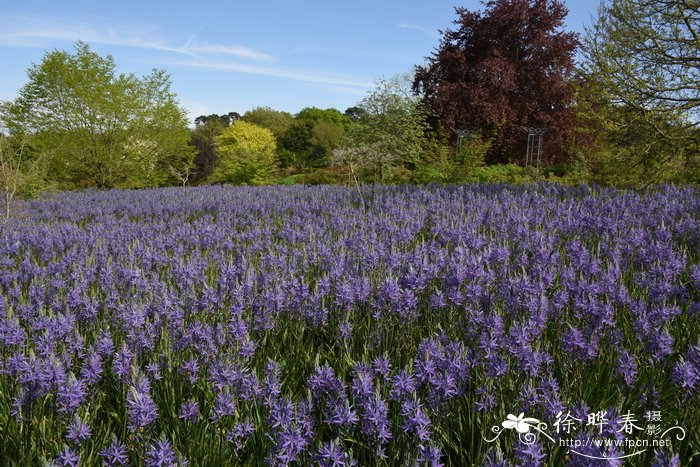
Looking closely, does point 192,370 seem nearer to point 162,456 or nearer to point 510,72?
point 162,456

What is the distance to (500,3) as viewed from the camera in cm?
3047

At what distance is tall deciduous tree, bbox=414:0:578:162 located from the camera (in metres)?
29.0

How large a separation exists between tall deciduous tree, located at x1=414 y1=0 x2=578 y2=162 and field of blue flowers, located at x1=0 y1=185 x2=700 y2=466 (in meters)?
25.3

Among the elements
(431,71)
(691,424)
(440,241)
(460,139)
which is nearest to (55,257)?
(440,241)

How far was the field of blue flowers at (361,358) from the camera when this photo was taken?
1.98 metres

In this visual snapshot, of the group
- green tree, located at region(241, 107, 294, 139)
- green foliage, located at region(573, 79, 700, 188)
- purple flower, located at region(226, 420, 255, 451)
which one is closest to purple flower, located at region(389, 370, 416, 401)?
purple flower, located at region(226, 420, 255, 451)

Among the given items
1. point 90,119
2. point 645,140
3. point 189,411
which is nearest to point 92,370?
point 189,411

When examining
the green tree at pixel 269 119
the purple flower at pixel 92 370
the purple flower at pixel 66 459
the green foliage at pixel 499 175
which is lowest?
the purple flower at pixel 66 459

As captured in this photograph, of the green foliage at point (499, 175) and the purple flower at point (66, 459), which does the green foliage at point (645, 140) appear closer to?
the green foliage at point (499, 175)

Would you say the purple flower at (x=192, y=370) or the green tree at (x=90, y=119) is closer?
the purple flower at (x=192, y=370)

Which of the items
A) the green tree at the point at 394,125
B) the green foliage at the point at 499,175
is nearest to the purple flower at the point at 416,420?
the green foliage at the point at 499,175

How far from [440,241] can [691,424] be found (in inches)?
137

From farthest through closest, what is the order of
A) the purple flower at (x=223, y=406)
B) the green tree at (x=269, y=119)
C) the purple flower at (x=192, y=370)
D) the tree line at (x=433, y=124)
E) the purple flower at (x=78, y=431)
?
the green tree at (x=269, y=119) < the tree line at (x=433, y=124) < the purple flower at (x=192, y=370) < the purple flower at (x=223, y=406) < the purple flower at (x=78, y=431)

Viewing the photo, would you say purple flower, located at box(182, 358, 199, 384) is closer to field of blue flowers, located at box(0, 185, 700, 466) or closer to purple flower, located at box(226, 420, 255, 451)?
field of blue flowers, located at box(0, 185, 700, 466)
